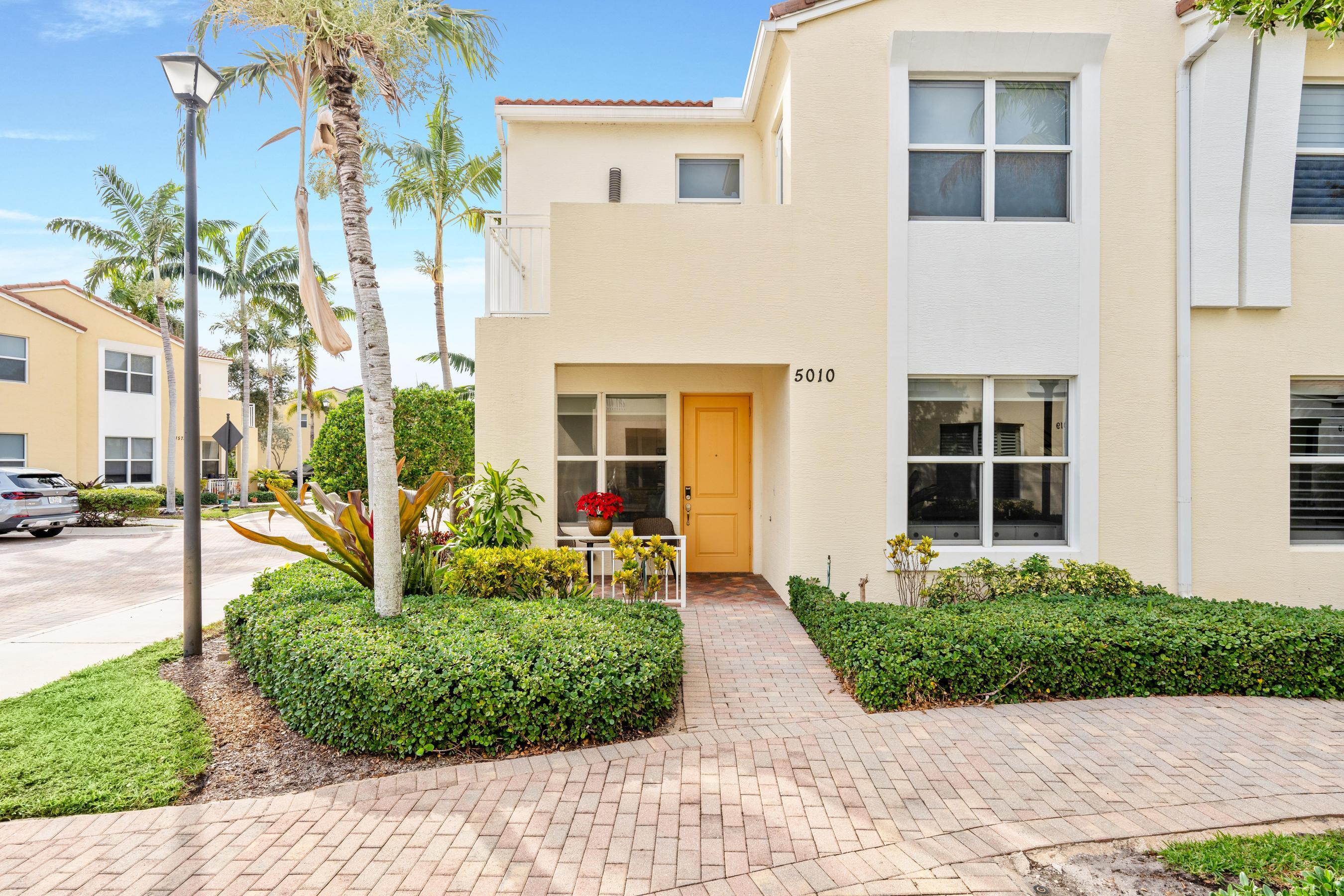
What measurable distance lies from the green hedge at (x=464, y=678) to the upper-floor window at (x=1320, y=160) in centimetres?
872

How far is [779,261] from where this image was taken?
299 inches

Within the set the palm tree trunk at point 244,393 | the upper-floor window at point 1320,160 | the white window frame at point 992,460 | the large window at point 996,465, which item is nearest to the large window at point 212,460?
the palm tree trunk at point 244,393

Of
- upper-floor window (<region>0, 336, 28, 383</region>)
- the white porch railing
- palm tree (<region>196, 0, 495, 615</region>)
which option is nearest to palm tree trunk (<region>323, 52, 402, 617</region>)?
palm tree (<region>196, 0, 495, 615</region>)

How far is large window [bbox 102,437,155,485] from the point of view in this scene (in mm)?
23766

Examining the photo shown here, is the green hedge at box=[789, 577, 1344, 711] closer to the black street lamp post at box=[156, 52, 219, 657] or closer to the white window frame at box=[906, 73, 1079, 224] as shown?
the white window frame at box=[906, 73, 1079, 224]

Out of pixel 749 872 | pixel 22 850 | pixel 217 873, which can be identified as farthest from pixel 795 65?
pixel 22 850

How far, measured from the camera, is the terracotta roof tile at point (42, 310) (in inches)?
819

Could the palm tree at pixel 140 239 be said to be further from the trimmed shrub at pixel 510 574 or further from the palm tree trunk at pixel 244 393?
the trimmed shrub at pixel 510 574

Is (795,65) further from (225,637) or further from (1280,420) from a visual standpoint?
(225,637)

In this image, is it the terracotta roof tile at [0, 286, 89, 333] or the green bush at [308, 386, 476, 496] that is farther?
the terracotta roof tile at [0, 286, 89, 333]

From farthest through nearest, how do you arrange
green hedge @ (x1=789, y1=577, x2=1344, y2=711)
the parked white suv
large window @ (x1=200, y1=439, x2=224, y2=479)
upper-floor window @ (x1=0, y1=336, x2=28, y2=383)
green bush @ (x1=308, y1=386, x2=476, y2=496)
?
1. large window @ (x1=200, y1=439, x2=224, y2=479)
2. upper-floor window @ (x1=0, y1=336, x2=28, y2=383)
3. green bush @ (x1=308, y1=386, x2=476, y2=496)
4. the parked white suv
5. green hedge @ (x1=789, y1=577, x2=1344, y2=711)

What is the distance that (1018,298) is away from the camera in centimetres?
752

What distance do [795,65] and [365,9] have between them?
14.5ft

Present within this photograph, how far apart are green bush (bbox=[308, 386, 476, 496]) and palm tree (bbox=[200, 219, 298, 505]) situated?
1390cm
